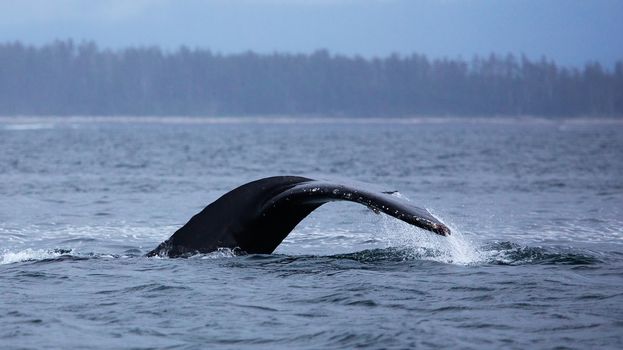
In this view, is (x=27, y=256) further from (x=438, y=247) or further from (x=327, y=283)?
(x=438, y=247)

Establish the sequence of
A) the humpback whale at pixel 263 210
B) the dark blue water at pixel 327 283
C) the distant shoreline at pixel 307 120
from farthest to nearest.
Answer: the distant shoreline at pixel 307 120 < the humpback whale at pixel 263 210 < the dark blue water at pixel 327 283

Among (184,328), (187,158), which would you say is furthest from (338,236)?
(187,158)

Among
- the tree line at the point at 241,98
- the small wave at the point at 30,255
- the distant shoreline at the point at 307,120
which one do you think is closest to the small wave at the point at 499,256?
the small wave at the point at 30,255

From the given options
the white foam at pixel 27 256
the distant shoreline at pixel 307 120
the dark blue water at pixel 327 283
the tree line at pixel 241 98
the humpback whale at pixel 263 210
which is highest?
the tree line at pixel 241 98

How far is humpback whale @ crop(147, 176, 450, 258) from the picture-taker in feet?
A: 31.4

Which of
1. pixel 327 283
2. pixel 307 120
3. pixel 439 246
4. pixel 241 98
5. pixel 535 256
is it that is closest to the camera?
pixel 327 283

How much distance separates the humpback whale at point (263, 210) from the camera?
9570 millimetres

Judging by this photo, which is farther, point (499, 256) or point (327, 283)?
point (499, 256)

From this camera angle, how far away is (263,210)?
1012 cm

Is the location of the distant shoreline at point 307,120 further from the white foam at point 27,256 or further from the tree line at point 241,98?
the white foam at point 27,256

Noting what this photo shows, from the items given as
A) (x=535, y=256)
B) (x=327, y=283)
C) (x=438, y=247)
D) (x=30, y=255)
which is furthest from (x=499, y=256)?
(x=30, y=255)

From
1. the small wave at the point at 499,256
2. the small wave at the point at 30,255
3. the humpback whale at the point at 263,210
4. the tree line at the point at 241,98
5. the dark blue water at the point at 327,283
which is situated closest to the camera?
the dark blue water at the point at 327,283

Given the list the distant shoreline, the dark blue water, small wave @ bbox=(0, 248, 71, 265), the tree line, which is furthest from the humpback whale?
the tree line

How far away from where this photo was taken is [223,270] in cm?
1052
